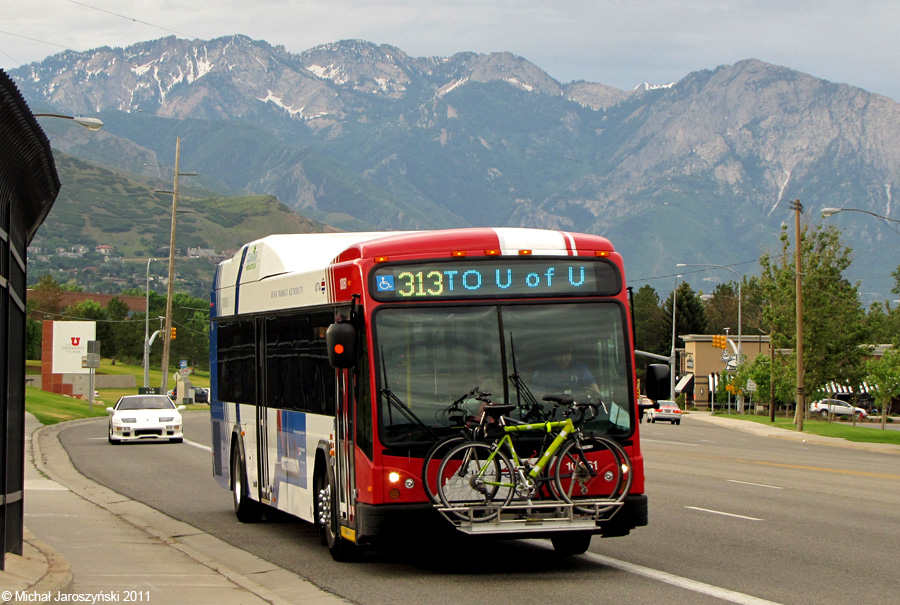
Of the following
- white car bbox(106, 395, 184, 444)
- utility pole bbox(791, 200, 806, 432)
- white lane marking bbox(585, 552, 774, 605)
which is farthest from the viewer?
utility pole bbox(791, 200, 806, 432)

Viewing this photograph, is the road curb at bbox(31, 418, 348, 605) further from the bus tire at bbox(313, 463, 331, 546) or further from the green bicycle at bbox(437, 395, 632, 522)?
the green bicycle at bbox(437, 395, 632, 522)

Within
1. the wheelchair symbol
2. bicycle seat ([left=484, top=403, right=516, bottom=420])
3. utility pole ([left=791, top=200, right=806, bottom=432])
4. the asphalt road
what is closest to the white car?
the asphalt road

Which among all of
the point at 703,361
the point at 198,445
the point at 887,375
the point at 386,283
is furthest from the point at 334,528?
the point at 703,361

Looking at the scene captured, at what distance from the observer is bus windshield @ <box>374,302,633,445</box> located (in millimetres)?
10336

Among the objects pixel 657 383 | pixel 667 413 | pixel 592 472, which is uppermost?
pixel 657 383

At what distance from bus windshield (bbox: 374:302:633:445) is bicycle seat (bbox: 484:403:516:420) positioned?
0.15m

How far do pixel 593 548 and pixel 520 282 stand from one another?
3.36 metres

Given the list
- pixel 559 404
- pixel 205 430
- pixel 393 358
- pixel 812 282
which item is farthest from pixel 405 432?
pixel 812 282

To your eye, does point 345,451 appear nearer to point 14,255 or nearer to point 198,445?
point 14,255

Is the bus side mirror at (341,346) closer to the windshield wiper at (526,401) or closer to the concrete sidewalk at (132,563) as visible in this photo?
the windshield wiper at (526,401)

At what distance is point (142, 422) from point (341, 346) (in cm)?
2461

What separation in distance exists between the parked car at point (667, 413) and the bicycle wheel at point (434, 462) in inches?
2155

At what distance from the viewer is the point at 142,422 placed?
3338cm

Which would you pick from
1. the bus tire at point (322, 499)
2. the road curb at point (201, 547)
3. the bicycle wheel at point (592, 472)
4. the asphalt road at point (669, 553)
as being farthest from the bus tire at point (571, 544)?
the road curb at point (201, 547)
